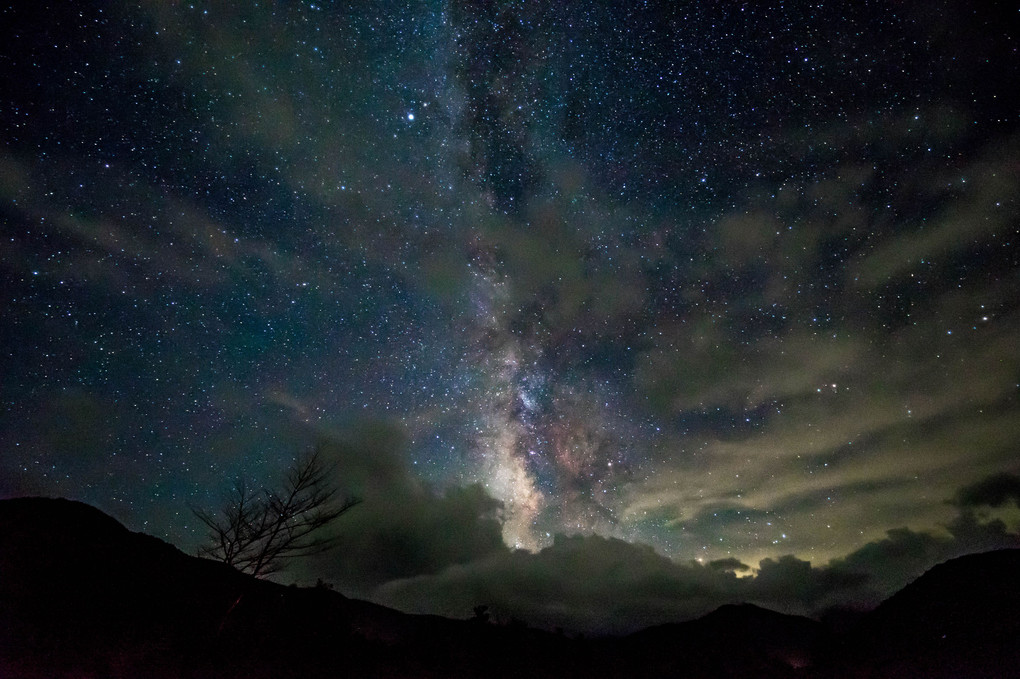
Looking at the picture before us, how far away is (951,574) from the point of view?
104 meters

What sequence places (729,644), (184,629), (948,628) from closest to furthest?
(184,629)
(948,628)
(729,644)

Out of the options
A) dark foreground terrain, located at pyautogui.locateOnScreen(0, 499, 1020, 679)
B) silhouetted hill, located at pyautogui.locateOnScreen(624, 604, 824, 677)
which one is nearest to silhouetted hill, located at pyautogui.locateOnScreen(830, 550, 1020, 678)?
dark foreground terrain, located at pyautogui.locateOnScreen(0, 499, 1020, 679)

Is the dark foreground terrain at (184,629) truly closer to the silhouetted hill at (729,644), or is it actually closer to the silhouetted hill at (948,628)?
the silhouetted hill at (948,628)

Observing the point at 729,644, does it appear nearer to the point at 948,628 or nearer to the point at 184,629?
the point at 948,628

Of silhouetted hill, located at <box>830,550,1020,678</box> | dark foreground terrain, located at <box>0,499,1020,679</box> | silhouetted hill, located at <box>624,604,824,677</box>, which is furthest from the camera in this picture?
silhouetted hill, located at <box>624,604,824,677</box>

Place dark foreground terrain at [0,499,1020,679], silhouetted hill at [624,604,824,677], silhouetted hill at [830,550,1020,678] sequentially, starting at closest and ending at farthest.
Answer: dark foreground terrain at [0,499,1020,679], silhouetted hill at [830,550,1020,678], silhouetted hill at [624,604,824,677]

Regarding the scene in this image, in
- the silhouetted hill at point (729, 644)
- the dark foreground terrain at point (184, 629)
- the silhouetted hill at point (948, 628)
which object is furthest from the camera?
the silhouetted hill at point (729, 644)

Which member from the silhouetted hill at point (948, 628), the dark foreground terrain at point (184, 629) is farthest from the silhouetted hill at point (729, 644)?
the dark foreground terrain at point (184, 629)

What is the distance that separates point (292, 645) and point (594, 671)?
4966 centimetres

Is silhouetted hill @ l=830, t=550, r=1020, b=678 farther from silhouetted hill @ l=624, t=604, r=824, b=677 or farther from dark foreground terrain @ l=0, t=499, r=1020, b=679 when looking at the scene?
silhouetted hill @ l=624, t=604, r=824, b=677

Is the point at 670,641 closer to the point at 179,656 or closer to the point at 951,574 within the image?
the point at 951,574

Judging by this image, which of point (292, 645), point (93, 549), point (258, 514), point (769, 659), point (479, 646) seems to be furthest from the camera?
point (769, 659)

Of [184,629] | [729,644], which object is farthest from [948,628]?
[184,629]

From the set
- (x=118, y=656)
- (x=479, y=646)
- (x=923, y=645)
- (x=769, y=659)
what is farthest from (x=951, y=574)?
(x=118, y=656)
